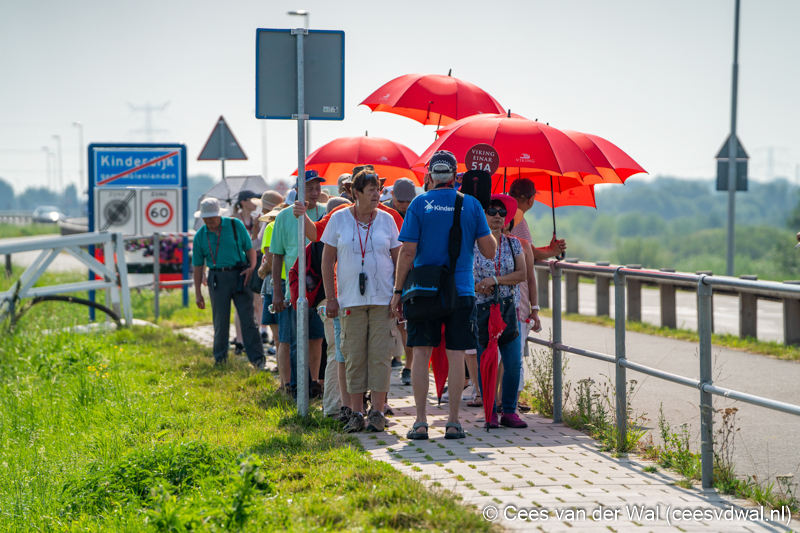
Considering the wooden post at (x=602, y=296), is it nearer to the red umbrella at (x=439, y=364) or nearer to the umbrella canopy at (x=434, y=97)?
the umbrella canopy at (x=434, y=97)

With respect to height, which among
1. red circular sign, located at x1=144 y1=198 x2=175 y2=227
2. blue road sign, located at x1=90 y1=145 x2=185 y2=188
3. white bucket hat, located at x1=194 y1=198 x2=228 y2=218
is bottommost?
white bucket hat, located at x1=194 y1=198 x2=228 y2=218

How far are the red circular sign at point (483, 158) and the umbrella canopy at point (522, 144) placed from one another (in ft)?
0.88

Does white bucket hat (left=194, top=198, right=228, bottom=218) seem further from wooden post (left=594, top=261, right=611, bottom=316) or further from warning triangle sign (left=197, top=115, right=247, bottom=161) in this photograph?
wooden post (left=594, top=261, right=611, bottom=316)

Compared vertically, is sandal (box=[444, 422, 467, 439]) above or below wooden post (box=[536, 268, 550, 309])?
below

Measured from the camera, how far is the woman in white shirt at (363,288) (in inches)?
247

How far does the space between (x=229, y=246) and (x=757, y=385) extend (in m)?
5.81

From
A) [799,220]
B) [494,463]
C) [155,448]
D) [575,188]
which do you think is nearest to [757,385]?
[575,188]

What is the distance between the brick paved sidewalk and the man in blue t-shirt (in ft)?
1.40

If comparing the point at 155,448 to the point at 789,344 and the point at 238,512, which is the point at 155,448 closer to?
the point at 238,512

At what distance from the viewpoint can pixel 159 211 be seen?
51.5 feet

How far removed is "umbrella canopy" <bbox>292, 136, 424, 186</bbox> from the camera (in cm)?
998

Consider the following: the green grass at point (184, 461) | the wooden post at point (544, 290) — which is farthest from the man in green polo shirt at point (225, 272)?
the wooden post at point (544, 290)

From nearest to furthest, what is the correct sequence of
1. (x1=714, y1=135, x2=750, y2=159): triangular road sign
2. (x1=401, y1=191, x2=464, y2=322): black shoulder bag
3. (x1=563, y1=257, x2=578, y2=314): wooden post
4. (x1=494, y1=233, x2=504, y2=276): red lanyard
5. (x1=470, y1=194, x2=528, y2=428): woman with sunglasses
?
1. (x1=401, y1=191, x2=464, y2=322): black shoulder bag
2. (x1=470, y1=194, x2=528, y2=428): woman with sunglasses
3. (x1=494, y1=233, x2=504, y2=276): red lanyard
4. (x1=563, y1=257, x2=578, y2=314): wooden post
5. (x1=714, y1=135, x2=750, y2=159): triangular road sign

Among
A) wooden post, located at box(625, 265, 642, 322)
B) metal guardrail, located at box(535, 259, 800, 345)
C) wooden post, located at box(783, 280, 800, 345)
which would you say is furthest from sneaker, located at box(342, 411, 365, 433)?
wooden post, located at box(625, 265, 642, 322)
